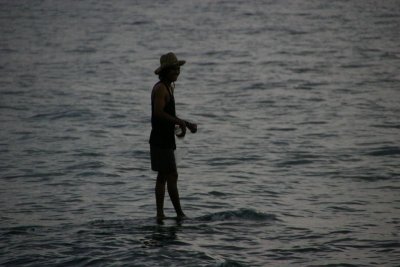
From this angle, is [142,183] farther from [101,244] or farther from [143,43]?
[143,43]

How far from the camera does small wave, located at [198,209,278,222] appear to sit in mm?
10414

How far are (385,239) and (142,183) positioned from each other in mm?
4556

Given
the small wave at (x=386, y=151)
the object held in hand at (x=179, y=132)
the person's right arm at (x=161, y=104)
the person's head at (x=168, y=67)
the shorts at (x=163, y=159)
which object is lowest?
the small wave at (x=386, y=151)

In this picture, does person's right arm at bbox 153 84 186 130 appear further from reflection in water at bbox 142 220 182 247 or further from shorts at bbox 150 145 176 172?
reflection in water at bbox 142 220 182 247

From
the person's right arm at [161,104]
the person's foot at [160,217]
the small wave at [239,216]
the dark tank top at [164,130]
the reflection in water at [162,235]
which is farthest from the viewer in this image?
the small wave at [239,216]

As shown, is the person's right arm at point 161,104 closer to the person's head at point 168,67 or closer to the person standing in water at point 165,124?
the person standing in water at point 165,124

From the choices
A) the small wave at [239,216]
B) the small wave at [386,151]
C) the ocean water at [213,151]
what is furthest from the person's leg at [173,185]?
the small wave at [386,151]

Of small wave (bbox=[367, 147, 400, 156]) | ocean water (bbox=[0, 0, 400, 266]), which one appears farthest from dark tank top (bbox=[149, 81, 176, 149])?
small wave (bbox=[367, 147, 400, 156])

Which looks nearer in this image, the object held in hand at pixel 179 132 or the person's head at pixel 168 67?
the person's head at pixel 168 67

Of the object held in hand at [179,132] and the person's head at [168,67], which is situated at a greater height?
the person's head at [168,67]

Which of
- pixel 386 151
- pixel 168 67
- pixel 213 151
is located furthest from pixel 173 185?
pixel 386 151

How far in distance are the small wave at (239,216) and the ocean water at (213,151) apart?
3 cm

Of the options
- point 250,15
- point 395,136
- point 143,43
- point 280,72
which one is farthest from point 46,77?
point 250,15

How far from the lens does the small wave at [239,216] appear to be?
10414 mm
